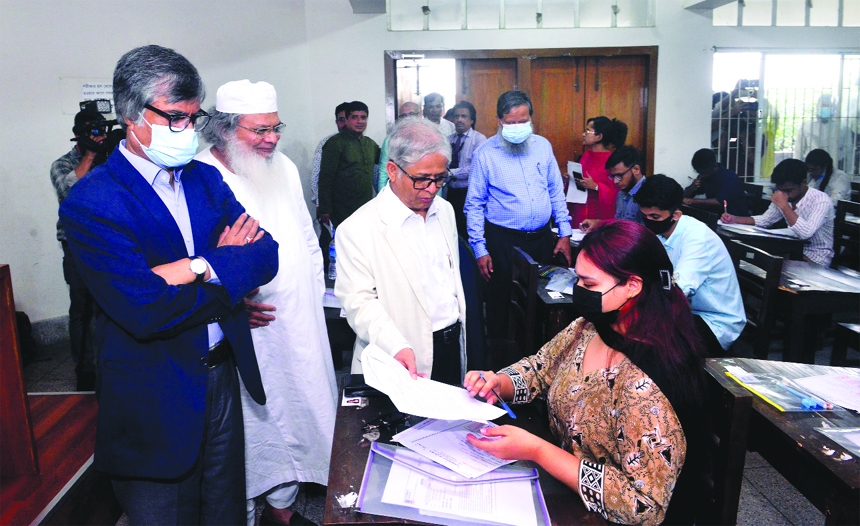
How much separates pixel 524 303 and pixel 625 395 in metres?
1.34

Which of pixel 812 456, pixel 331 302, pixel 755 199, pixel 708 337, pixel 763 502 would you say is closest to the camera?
pixel 812 456

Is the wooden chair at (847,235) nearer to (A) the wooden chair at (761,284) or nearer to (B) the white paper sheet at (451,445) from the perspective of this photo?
(A) the wooden chair at (761,284)

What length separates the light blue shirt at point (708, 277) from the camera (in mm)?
2680

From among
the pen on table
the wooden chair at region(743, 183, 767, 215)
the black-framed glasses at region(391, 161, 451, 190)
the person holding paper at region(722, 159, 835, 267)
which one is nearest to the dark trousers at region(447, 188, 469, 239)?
the person holding paper at region(722, 159, 835, 267)

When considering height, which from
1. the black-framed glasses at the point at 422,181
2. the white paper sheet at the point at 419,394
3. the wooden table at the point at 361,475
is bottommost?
the wooden table at the point at 361,475

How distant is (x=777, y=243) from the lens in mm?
4270

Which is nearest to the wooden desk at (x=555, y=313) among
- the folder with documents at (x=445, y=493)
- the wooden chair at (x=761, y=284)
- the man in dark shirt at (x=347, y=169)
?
the wooden chair at (x=761, y=284)

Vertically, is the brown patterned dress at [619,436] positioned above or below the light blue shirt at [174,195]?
below

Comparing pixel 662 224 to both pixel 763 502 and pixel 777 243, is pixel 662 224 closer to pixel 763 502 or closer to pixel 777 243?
pixel 763 502

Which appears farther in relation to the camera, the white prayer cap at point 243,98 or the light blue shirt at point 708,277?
the light blue shirt at point 708,277

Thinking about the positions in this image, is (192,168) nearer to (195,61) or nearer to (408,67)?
(195,61)

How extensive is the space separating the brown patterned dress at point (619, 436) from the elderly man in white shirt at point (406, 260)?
0.54m

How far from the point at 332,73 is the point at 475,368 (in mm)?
4864

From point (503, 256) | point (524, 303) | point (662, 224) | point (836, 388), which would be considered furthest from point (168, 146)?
point (503, 256)
